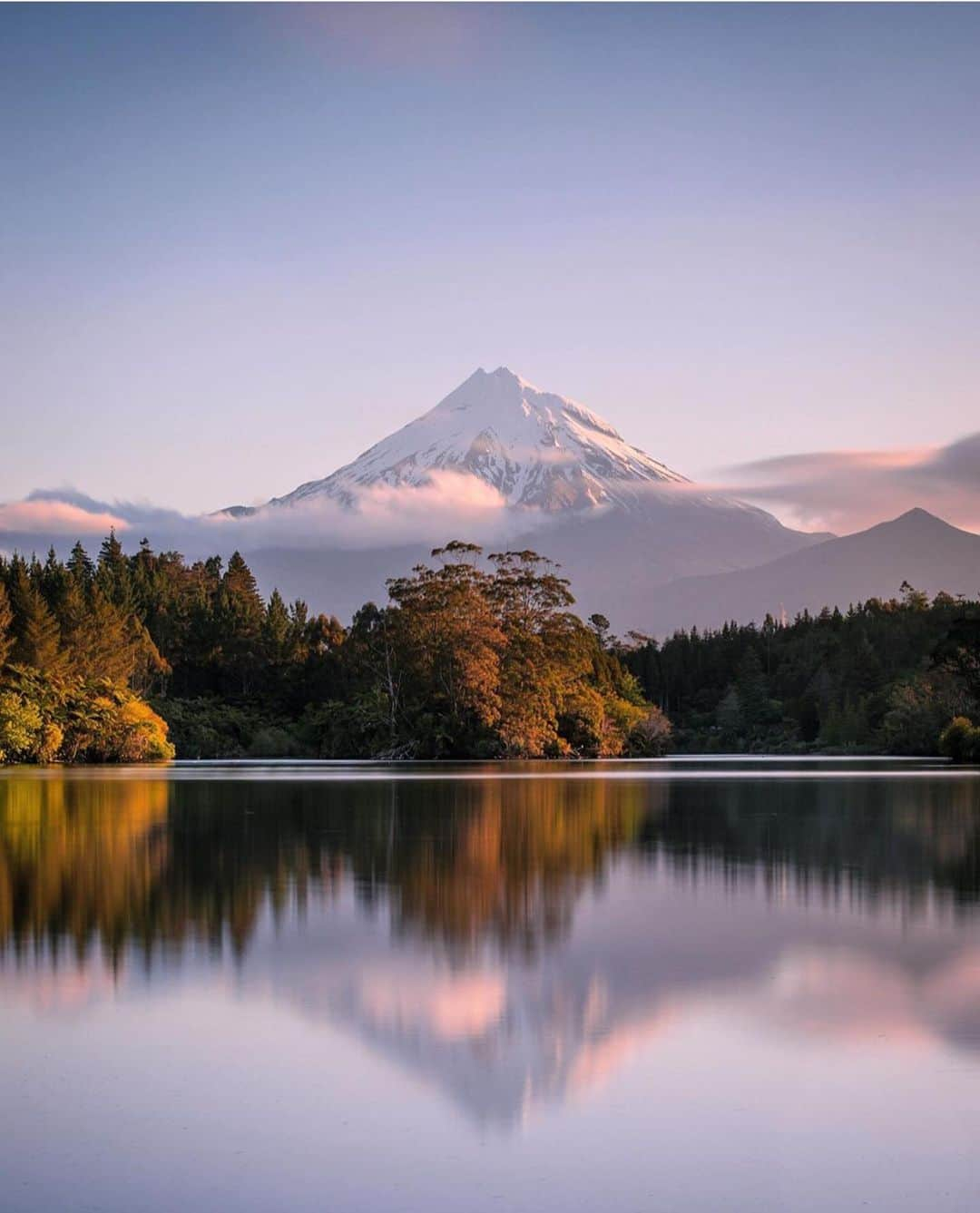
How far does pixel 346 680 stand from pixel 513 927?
2018 inches

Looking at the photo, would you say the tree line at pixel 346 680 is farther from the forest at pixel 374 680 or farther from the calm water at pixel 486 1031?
the calm water at pixel 486 1031

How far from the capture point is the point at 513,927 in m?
8.73

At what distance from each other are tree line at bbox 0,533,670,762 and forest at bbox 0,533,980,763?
72 mm

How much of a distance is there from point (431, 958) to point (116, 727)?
39.5m

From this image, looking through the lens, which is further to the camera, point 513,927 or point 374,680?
point 374,680

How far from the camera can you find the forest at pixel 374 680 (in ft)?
153

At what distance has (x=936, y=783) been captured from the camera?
28.9 metres

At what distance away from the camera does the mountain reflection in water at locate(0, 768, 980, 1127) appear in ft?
19.9

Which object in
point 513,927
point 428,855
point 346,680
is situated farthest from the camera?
point 346,680

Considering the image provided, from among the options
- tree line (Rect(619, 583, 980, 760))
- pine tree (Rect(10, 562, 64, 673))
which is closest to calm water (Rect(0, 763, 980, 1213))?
pine tree (Rect(10, 562, 64, 673))

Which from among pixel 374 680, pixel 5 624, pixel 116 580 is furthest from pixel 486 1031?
pixel 116 580

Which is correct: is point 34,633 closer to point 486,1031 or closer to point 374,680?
point 374,680

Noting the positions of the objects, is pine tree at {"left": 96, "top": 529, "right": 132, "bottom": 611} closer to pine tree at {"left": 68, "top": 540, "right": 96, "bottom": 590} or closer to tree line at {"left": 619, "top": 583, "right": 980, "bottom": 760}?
pine tree at {"left": 68, "top": 540, "right": 96, "bottom": 590}

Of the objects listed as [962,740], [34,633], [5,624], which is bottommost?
[962,740]
